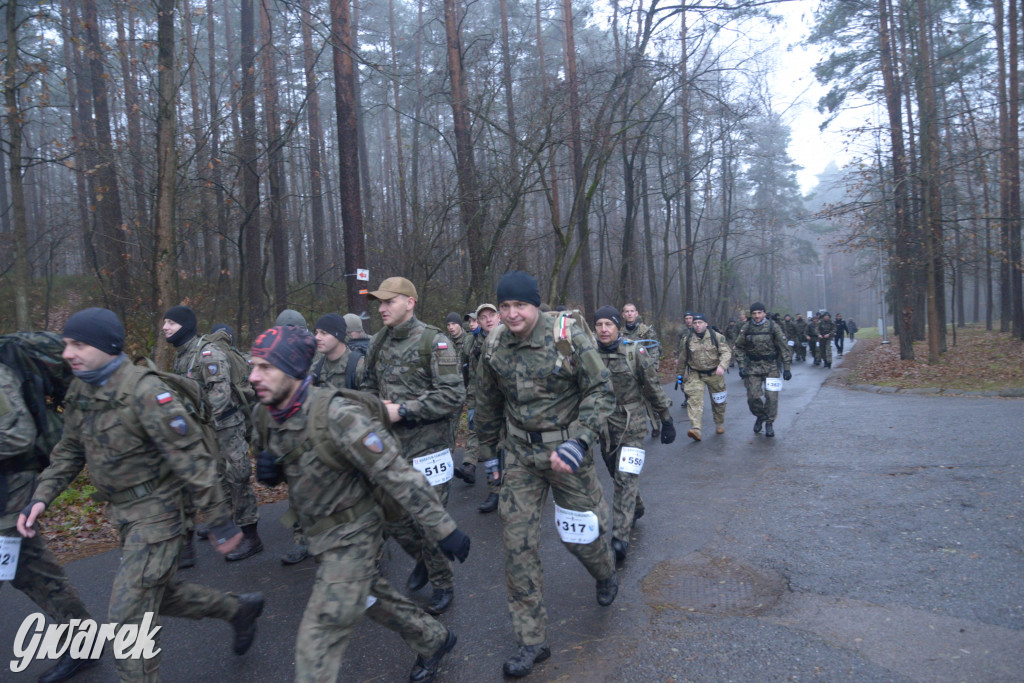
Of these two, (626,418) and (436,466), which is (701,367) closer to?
(626,418)

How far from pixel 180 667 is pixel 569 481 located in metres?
2.53

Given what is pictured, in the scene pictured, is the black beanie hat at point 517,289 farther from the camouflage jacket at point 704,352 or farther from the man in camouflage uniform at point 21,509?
the camouflage jacket at point 704,352

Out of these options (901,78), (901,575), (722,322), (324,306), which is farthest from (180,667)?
(722,322)

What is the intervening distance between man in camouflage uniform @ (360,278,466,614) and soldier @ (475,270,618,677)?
0.66 m

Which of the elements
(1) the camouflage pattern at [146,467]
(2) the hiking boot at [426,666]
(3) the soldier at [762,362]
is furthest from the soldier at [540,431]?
(3) the soldier at [762,362]

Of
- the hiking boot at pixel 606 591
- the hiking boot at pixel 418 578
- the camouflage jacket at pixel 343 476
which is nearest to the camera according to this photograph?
the camouflage jacket at pixel 343 476

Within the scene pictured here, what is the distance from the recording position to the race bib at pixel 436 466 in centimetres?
479

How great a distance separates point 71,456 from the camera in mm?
3736

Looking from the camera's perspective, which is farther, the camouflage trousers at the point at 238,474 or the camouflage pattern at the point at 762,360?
the camouflage pattern at the point at 762,360

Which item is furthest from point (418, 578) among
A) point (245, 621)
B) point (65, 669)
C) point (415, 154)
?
point (415, 154)

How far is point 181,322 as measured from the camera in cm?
597

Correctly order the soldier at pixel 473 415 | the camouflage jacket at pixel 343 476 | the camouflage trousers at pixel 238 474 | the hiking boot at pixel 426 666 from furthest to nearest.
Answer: the soldier at pixel 473 415
the camouflage trousers at pixel 238 474
the hiking boot at pixel 426 666
the camouflage jacket at pixel 343 476

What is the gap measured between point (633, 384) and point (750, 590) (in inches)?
81.1

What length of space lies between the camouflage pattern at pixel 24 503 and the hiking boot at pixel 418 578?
2.06m
